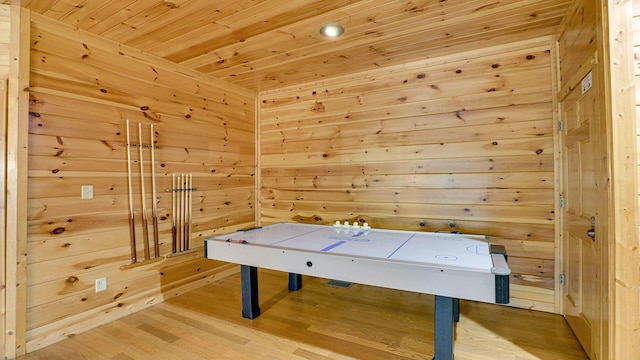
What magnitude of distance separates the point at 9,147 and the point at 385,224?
315 centimetres

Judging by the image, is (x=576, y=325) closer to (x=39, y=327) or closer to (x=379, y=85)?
(x=379, y=85)

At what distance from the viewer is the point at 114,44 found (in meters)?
2.63

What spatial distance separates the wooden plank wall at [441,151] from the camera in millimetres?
2646

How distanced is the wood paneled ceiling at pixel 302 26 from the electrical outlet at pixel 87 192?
4.15ft

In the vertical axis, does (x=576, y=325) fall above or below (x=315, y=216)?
below

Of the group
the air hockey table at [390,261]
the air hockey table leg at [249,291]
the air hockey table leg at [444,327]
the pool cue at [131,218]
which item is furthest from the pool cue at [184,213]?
the air hockey table leg at [444,327]

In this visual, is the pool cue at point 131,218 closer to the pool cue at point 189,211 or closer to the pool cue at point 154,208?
the pool cue at point 154,208

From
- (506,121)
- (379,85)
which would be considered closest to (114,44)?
(379,85)

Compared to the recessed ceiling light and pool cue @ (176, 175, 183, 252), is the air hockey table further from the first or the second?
the recessed ceiling light

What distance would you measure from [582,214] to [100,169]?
366 cm

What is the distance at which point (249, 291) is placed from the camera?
8.42 ft

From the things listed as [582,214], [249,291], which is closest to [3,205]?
[249,291]

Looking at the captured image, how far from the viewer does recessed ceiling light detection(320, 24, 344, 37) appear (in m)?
2.38

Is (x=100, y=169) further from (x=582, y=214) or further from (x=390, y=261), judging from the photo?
(x=582, y=214)
